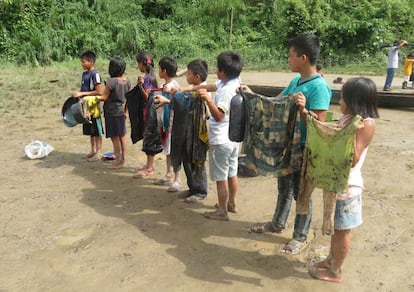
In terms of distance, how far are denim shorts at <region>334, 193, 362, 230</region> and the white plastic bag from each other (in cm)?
457

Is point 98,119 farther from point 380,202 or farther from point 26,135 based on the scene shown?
point 380,202

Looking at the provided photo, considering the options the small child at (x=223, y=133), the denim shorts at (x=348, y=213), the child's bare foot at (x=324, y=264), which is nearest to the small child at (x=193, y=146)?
the small child at (x=223, y=133)

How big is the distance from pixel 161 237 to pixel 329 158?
1717mm

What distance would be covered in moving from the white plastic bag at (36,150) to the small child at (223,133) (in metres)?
3.02

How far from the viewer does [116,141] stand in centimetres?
581

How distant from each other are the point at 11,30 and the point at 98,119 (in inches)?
576

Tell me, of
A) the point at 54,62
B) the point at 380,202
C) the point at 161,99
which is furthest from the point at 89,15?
the point at 380,202

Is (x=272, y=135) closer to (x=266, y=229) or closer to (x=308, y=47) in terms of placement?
(x=308, y=47)

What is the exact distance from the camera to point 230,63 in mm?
3832

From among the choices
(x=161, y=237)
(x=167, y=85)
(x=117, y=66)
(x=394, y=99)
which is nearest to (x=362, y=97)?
(x=161, y=237)

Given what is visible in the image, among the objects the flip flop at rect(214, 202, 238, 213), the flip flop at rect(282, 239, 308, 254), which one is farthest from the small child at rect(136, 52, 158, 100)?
the flip flop at rect(282, 239, 308, 254)

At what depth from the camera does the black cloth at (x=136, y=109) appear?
5.32 meters

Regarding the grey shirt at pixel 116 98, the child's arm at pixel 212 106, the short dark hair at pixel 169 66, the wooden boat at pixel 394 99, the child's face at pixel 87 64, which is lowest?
the wooden boat at pixel 394 99

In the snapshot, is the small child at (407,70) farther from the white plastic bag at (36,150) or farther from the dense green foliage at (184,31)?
the white plastic bag at (36,150)
